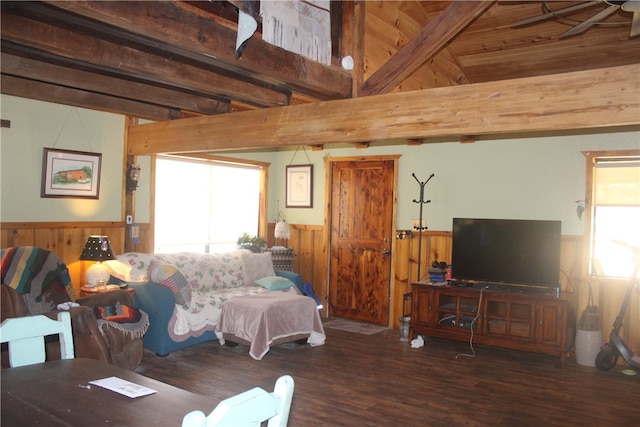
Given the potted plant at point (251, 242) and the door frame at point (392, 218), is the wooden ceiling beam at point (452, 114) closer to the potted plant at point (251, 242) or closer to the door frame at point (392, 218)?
the potted plant at point (251, 242)

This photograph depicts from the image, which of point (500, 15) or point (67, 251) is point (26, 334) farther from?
point (500, 15)

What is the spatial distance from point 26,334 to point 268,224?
5294 mm

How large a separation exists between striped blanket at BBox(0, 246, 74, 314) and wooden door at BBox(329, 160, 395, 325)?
3.56 metres

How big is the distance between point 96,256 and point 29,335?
2.72 m

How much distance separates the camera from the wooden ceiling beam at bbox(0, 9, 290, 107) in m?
3.09

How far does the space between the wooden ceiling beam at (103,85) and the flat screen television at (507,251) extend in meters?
2.81

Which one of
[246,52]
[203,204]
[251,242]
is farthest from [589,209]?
[203,204]

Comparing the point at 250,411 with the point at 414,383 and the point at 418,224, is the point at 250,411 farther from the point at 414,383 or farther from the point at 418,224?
the point at 418,224

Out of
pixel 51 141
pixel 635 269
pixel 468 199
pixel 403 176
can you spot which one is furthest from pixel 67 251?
pixel 635 269

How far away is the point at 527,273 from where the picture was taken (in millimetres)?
5160

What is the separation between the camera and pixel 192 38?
9.67 ft

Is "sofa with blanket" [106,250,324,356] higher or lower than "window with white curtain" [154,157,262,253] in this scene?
lower

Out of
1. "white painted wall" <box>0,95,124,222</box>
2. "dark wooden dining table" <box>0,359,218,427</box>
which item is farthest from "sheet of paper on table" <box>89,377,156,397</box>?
"white painted wall" <box>0,95,124,222</box>

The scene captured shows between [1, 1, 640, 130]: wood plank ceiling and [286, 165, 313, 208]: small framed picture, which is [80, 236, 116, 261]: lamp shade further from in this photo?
[286, 165, 313, 208]: small framed picture
